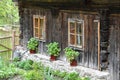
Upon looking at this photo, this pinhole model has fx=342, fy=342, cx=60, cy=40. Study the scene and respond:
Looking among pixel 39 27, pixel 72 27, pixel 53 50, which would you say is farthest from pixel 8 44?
pixel 72 27

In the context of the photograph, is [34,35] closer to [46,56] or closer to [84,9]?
[46,56]

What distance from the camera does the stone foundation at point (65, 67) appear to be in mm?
11844

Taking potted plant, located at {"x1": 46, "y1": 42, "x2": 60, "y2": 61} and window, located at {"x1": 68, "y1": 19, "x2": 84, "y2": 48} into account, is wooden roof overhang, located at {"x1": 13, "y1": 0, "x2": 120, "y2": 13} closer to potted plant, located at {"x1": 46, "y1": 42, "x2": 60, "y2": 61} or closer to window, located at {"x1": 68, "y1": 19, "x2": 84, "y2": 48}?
window, located at {"x1": 68, "y1": 19, "x2": 84, "y2": 48}

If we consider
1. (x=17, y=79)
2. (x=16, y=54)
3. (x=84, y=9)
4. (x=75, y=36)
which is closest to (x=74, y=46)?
(x=75, y=36)

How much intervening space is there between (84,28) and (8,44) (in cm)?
709

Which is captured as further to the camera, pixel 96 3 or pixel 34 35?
pixel 34 35

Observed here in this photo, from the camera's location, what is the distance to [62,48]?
14234 millimetres

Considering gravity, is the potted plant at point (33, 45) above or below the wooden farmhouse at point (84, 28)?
below

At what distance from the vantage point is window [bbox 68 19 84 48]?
13008 mm

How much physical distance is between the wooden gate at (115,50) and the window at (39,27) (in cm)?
456

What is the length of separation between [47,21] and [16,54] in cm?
302

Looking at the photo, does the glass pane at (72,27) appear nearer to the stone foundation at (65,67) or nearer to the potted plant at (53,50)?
the potted plant at (53,50)

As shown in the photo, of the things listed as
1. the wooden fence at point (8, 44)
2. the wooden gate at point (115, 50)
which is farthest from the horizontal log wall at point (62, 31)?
the wooden fence at point (8, 44)

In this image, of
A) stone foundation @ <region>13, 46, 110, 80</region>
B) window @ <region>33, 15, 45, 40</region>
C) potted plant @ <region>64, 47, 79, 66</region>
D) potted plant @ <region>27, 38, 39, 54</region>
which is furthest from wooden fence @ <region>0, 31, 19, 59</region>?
potted plant @ <region>64, 47, 79, 66</region>
